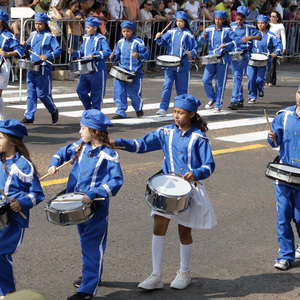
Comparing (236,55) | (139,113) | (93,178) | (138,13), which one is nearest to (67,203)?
(93,178)

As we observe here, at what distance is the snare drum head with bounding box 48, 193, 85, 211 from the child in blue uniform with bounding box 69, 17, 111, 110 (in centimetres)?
826

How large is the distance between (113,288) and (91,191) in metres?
1.01

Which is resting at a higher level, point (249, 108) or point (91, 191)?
point (91, 191)

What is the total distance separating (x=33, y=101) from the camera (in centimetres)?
1319

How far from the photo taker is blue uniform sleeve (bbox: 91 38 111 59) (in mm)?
13445

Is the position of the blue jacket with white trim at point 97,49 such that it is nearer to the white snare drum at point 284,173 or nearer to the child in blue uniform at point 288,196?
the child in blue uniform at point 288,196

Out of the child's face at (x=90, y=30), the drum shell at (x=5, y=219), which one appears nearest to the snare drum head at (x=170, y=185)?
the drum shell at (x=5, y=219)

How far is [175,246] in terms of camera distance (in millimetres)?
6977

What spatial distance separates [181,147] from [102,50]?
7847mm

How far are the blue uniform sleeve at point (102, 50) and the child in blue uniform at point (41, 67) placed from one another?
76 cm

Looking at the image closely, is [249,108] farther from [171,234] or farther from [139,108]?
[171,234]

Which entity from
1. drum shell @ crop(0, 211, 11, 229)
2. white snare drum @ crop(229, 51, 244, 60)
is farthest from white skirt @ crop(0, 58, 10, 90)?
drum shell @ crop(0, 211, 11, 229)

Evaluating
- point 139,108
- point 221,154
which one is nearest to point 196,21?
point 139,108

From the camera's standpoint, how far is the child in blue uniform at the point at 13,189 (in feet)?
17.4
